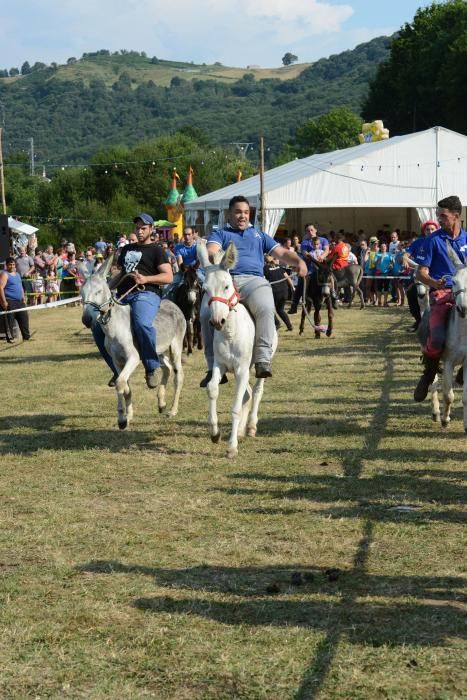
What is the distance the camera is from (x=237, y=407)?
10422 mm

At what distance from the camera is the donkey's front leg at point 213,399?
10.3m

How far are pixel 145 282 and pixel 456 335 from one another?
134 inches

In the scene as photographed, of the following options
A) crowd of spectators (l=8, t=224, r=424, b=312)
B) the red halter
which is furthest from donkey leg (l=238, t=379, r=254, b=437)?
crowd of spectators (l=8, t=224, r=424, b=312)

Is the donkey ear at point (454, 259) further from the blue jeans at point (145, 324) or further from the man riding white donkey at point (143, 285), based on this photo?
the blue jeans at point (145, 324)

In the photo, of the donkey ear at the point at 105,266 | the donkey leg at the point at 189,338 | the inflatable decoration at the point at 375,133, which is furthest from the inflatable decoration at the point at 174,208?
the donkey ear at the point at 105,266

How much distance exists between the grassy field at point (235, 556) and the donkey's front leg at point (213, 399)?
28 cm

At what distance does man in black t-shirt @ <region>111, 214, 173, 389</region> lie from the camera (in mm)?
11883

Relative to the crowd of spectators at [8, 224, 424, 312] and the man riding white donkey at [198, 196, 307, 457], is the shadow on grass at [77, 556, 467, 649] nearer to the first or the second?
the man riding white donkey at [198, 196, 307, 457]

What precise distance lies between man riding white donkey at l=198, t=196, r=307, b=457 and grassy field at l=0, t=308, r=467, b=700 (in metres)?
0.72

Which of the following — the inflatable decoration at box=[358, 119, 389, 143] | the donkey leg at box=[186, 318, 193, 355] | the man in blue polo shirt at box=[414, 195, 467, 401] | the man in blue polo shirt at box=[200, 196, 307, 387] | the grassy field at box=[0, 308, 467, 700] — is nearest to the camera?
the grassy field at box=[0, 308, 467, 700]

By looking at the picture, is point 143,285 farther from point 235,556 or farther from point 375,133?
point 375,133

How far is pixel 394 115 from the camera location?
7944 cm

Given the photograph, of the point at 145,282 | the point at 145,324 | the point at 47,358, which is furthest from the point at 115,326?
the point at 47,358

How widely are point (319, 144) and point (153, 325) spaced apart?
12566cm
